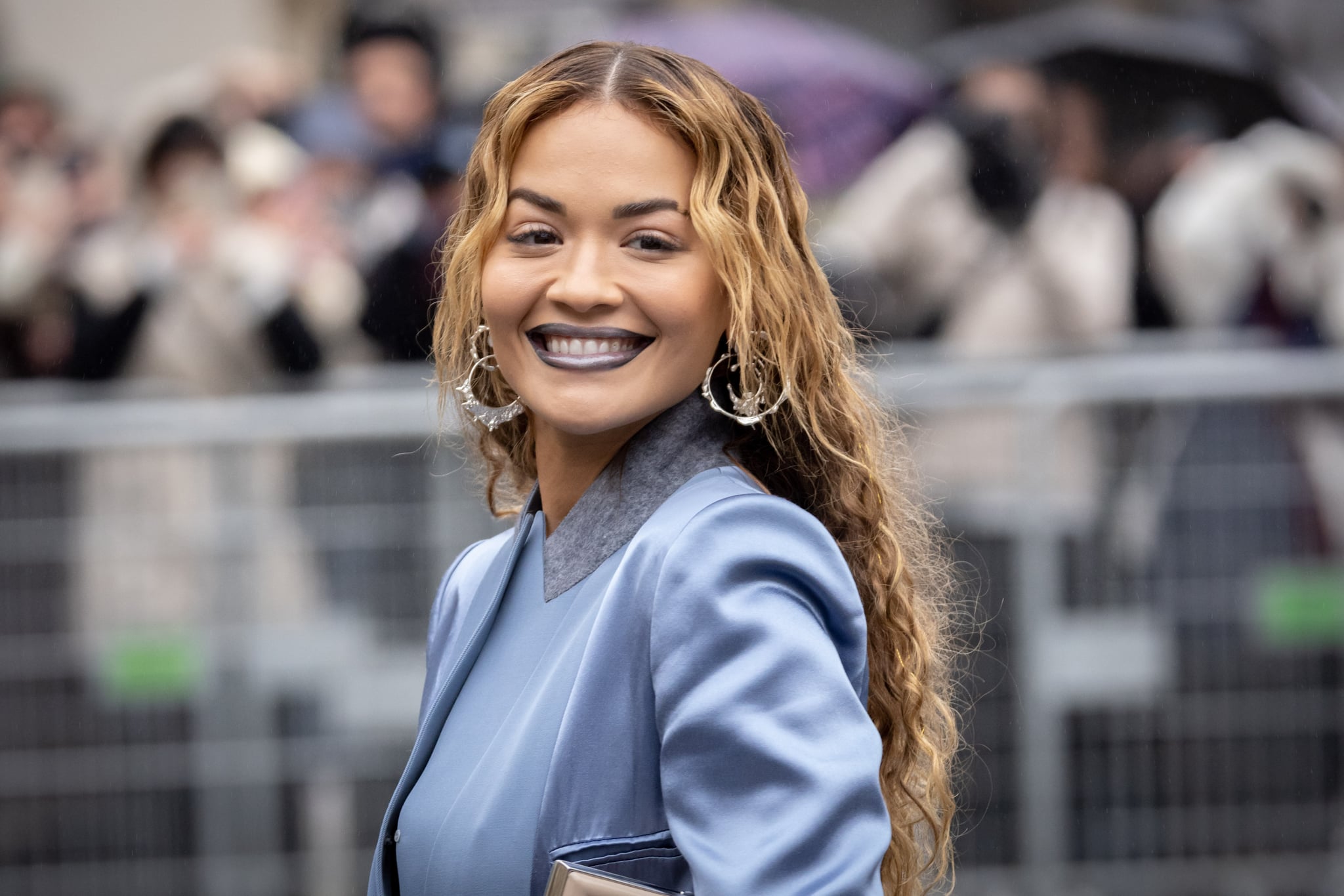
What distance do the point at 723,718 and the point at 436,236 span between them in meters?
4.46

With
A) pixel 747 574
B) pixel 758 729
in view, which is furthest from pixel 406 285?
pixel 758 729

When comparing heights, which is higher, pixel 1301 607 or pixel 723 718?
pixel 1301 607

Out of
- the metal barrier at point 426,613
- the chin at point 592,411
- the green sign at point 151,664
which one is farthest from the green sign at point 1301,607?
the chin at point 592,411

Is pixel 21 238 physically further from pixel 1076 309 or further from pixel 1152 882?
pixel 1152 882

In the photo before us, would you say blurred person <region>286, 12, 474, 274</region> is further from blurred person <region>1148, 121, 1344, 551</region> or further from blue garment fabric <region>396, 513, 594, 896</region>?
blue garment fabric <region>396, 513, 594, 896</region>

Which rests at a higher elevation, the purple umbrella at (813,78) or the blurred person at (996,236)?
the purple umbrella at (813,78)

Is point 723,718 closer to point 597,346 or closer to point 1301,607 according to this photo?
point 597,346

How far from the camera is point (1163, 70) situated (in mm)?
7477

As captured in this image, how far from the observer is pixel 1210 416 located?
538 centimetres

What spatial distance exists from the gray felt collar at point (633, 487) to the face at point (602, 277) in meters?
0.03

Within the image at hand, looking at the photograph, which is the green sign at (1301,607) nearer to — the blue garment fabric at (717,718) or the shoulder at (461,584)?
the shoulder at (461,584)

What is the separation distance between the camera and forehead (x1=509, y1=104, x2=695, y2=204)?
1.86 meters

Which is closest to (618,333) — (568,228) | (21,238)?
(568,228)

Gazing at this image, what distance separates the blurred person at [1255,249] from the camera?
5.96 metres
